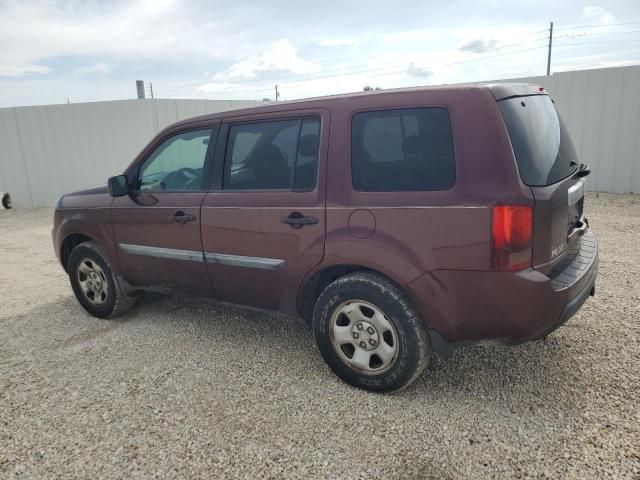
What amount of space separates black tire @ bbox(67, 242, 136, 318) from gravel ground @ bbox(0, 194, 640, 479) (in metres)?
0.20

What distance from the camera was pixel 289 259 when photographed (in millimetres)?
3000

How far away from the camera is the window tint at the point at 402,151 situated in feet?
8.13

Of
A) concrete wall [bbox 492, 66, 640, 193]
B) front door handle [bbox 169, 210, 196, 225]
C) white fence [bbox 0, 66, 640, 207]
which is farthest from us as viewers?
white fence [bbox 0, 66, 640, 207]

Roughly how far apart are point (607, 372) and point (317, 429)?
1.89 meters

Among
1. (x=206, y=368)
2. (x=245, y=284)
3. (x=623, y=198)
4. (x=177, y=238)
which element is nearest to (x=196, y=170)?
(x=177, y=238)

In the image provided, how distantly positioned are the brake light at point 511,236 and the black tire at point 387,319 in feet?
1.89

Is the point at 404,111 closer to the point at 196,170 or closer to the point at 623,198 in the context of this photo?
the point at 196,170

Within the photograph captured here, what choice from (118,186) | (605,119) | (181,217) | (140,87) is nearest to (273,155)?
(181,217)

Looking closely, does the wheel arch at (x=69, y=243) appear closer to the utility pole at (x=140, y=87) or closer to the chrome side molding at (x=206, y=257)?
the chrome side molding at (x=206, y=257)

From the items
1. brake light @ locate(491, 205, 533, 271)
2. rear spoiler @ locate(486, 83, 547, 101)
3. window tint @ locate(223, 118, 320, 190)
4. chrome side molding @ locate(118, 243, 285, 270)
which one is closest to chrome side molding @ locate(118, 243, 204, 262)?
chrome side molding @ locate(118, 243, 285, 270)

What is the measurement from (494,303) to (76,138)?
11.7 meters

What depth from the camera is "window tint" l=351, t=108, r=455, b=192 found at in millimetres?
2479

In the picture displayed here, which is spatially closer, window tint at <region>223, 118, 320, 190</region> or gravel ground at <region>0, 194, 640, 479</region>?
gravel ground at <region>0, 194, 640, 479</region>

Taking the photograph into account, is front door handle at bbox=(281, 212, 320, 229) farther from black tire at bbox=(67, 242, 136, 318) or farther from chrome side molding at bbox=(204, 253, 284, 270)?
black tire at bbox=(67, 242, 136, 318)
